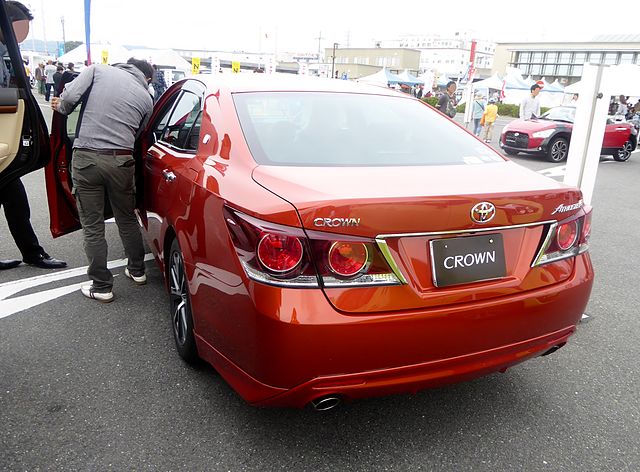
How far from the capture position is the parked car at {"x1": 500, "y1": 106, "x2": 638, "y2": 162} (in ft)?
43.2

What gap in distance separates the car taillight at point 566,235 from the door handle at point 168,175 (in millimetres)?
1952

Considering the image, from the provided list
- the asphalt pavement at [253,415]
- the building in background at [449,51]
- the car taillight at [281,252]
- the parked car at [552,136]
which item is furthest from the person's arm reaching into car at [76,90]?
the building in background at [449,51]

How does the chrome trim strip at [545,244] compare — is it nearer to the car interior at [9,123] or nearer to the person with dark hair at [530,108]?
the car interior at [9,123]

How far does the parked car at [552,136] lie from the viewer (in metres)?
13.2

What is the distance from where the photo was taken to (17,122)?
3143 mm

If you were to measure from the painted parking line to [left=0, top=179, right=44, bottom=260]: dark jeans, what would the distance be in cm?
31

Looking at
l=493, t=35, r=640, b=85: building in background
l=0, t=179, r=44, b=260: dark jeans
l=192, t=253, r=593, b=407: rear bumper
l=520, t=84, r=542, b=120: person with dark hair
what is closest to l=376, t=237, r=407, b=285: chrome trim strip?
l=192, t=253, r=593, b=407: rear bumper

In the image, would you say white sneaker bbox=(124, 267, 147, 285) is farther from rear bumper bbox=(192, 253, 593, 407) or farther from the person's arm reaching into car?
rear bumper bbox=(192, 253, 593, 407)

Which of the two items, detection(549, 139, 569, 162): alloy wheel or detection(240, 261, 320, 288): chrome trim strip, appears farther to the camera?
detection(549, 139, 569, 162): alloy wheel

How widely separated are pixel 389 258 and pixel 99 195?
253cm

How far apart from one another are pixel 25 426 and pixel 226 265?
1.23m

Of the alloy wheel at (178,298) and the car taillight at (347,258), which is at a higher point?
the car taillight at (347,258)

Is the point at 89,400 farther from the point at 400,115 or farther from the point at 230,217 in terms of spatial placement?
the point at 400,115

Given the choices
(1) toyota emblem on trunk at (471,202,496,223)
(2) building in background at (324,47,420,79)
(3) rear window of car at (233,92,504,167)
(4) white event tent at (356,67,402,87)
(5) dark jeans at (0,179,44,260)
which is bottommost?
(5) dark jeans at (0,179,44,260)
